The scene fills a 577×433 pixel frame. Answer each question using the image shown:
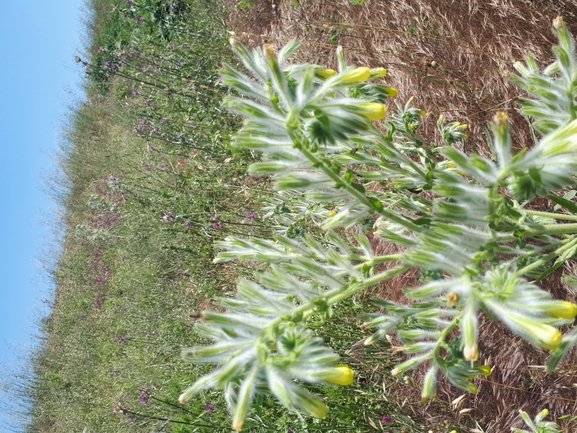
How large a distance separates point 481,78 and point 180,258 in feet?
11.9

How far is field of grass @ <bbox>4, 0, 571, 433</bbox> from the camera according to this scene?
146 inches

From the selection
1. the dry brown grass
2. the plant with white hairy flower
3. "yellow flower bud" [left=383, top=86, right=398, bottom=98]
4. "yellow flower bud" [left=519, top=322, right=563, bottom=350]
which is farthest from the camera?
the dry brown grass

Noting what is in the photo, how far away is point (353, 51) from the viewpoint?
451 cm

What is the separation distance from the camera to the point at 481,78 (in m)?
3.49

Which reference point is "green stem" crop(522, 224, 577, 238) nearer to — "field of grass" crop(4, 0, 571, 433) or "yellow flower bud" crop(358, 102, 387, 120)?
"yellow flower bud" crop(358, 102, 387, 120)

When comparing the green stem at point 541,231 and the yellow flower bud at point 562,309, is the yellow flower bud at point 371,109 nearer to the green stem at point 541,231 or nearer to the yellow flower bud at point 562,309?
the green stem at point 541,231

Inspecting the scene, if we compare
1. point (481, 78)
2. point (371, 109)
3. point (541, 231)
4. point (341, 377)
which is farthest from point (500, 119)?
point (481, 78)

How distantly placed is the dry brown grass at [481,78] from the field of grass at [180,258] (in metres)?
0.03

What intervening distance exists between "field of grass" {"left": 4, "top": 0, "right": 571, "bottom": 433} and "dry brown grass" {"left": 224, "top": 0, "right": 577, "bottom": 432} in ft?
0.10

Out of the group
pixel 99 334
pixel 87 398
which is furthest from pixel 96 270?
pixel 87 398

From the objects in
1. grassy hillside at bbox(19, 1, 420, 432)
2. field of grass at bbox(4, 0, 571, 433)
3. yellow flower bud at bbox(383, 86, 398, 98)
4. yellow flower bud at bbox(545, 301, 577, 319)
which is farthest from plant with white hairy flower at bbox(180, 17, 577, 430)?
grassy hillside at bbox(19, 1, 420, 432)

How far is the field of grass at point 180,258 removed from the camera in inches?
146

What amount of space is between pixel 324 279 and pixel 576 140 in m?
0.74

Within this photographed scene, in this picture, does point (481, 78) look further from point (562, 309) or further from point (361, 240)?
point (562, 309)
